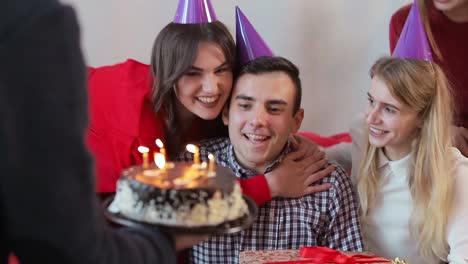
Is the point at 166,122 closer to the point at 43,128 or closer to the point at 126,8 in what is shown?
the point at 126,8

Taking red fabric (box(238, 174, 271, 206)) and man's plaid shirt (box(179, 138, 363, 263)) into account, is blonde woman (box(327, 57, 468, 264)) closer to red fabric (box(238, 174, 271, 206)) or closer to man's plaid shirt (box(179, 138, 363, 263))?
man's plaid shirt (box(179, 138, 363, 263))

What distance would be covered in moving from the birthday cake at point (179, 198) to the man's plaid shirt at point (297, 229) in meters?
0.69

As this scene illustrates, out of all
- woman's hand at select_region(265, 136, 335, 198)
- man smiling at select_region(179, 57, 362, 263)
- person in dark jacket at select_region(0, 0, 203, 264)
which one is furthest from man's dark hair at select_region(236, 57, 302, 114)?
person in dark jacket at select_region(0, 0, 203, 264)

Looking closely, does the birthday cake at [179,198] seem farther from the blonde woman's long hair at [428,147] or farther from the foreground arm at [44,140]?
the blonde woman's long hair at [428,147]

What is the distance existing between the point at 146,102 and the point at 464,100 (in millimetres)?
946

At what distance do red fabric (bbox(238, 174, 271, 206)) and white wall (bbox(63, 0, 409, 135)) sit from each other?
2.52 ft

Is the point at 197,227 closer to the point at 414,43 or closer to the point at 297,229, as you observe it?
the point at 297,229

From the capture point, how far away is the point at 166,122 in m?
1.67

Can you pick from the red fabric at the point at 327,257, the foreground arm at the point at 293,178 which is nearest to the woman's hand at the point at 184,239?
the red fabric at the point at 327,257

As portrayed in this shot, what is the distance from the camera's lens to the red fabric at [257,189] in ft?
4.95

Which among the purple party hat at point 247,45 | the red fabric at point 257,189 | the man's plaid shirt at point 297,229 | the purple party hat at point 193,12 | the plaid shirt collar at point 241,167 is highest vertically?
the purple party hat at point 193,12

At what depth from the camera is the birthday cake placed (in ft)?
2.70

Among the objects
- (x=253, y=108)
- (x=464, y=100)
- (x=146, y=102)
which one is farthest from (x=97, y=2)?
(x=464, y=100)

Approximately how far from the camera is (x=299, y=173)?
1585 millimetres
